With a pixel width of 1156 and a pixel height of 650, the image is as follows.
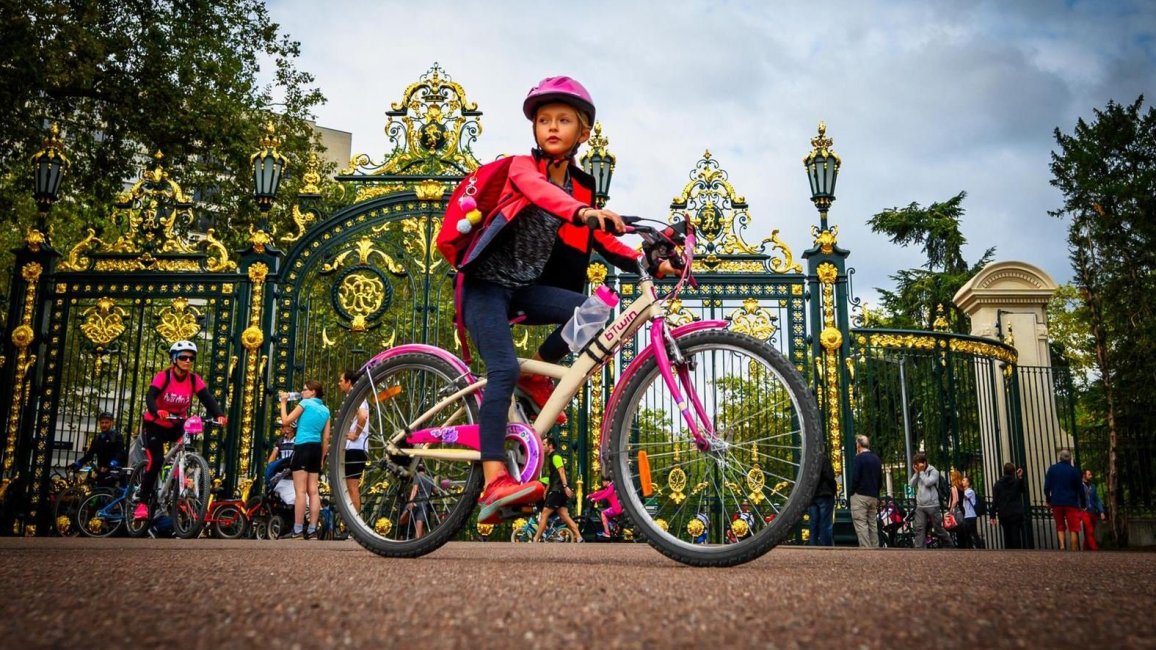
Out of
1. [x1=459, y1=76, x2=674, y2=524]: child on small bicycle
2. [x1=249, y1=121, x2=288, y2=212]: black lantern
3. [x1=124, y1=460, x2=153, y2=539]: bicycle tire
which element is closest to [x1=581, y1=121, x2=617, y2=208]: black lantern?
[x1=249, y1=121, x2=288, y2=212]: black lantern

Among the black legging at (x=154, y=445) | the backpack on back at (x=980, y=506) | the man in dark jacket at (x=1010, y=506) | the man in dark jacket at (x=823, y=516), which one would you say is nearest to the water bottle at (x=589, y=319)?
the black legging at (x=154, y=445)

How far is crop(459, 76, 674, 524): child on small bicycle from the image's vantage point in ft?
11.5

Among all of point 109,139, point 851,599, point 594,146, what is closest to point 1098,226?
point 594,146

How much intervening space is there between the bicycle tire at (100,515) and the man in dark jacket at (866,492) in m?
8.31

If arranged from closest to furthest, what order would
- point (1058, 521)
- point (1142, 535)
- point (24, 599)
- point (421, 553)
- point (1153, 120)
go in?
point (24, 599) < point (421, 553) < point (1058, 521) < point (1142, 535) < point (1153, 120)

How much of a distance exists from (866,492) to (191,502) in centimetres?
756

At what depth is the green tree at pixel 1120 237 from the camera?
18.6m

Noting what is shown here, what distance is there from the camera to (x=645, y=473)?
3324mm

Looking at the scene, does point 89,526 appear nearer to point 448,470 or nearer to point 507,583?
point 448,470

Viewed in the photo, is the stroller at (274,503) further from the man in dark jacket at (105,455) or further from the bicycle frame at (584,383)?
the bicycle frame at (584,383)

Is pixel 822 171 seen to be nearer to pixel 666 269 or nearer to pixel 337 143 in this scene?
pixel 666 269

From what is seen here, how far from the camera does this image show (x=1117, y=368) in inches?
798

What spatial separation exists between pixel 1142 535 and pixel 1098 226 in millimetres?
8190

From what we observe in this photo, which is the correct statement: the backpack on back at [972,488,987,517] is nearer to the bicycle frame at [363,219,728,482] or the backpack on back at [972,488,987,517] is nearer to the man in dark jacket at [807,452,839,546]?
the man in dark jacket at [807,452,839,546]
